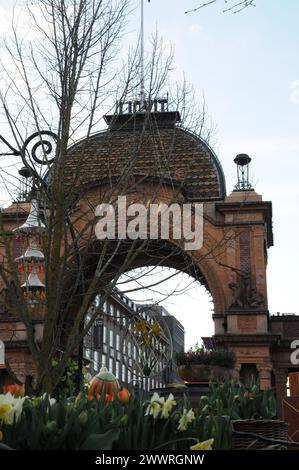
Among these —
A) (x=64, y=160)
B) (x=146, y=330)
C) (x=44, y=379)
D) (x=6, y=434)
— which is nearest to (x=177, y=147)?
(x=146, y=330)

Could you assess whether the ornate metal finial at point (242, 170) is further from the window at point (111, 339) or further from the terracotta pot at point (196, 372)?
the window at point (111, 339)

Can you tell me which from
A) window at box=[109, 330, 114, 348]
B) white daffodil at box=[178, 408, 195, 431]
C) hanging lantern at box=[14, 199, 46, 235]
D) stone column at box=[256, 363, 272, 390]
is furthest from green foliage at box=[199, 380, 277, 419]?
window at box=[109, 330, 114, 348]

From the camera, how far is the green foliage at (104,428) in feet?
9.02

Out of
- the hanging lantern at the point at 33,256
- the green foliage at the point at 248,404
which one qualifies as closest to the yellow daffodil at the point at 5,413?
the green foliage at the point at 248,404

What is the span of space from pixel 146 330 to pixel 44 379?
5.40 m

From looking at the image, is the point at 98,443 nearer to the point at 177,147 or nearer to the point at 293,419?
the point at 293,419

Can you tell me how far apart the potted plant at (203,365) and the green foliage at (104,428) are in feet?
14.1

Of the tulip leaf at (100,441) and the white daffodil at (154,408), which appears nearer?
the tulip leaf at (100,441)

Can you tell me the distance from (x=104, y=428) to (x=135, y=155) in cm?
626

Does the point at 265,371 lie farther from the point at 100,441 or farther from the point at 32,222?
the point at 100,441

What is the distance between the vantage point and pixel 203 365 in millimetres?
7781

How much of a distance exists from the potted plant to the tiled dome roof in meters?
2.59

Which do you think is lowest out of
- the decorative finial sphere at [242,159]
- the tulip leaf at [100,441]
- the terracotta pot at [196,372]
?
the tulip leaf at [100,441]
